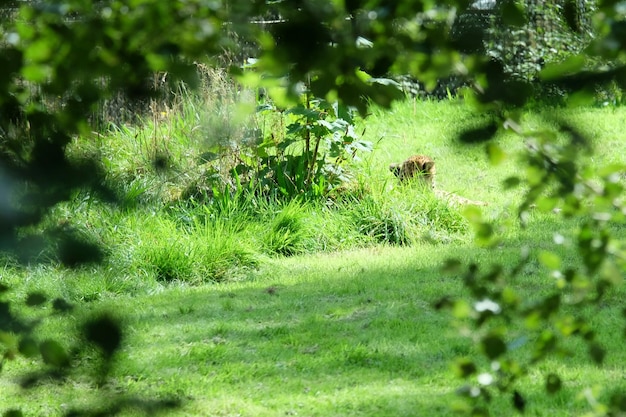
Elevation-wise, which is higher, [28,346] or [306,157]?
[28,346]

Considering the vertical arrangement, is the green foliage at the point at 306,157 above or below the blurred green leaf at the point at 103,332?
below

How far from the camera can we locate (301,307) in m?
5.97

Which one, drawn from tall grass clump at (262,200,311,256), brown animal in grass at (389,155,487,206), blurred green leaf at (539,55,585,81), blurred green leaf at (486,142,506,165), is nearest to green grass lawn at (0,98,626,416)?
tall grass clump at (262,200,311,256)

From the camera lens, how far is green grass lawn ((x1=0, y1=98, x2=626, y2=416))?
444cm

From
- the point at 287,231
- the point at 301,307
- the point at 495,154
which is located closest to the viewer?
the point at 495,154

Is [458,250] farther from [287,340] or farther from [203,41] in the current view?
[203,41]

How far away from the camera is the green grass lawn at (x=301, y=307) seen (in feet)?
14.6

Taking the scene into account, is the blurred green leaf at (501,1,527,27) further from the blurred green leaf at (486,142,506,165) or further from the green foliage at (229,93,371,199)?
the green foliage at (229,93,371,199)

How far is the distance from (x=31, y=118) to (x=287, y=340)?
3.74 meters

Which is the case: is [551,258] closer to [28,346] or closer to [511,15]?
[511,15]

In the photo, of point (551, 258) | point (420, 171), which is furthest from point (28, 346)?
point (420, 171)

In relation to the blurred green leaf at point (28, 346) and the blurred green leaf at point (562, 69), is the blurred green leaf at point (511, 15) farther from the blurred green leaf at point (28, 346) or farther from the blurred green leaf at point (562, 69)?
the blurred green leaf at point (28, 346)

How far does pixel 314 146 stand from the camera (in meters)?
8.85

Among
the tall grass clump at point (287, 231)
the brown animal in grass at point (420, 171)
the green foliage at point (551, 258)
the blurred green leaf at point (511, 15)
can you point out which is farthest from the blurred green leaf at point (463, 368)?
the brown animal in grass at point (420, 171)
